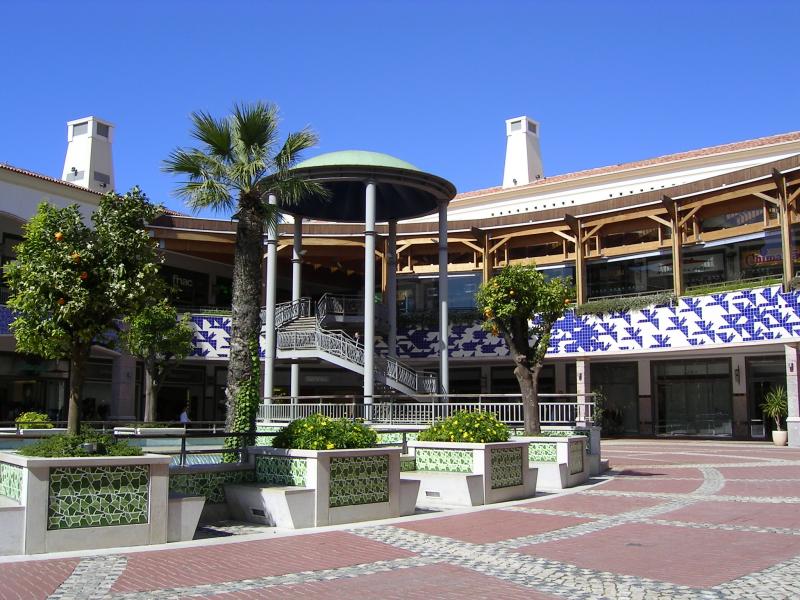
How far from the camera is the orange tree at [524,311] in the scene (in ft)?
63.1

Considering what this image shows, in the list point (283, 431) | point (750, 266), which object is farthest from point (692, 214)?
point (283, 431)

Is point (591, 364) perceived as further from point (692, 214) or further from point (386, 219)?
point (386, 219)

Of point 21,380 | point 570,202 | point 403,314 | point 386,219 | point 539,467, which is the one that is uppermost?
point 570,202

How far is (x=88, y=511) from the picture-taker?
9219 mm

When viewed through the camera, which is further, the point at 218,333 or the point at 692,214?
the point at 218,333

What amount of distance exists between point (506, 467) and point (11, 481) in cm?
784

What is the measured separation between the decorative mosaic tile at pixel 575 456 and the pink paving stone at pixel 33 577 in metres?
10.6

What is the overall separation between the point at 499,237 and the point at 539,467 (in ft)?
69.8

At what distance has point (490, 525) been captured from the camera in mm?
11289

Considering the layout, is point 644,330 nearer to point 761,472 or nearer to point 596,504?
point 761,472

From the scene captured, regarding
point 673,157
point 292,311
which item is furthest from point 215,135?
point 673,157

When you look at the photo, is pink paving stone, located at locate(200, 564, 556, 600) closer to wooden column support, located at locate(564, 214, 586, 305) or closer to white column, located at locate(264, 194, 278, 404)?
white column, located at locate(264, 194, 278, 404)

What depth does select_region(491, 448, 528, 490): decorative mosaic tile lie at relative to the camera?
45.8 ft

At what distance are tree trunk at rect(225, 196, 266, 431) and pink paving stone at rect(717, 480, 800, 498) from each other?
8.46 meters
